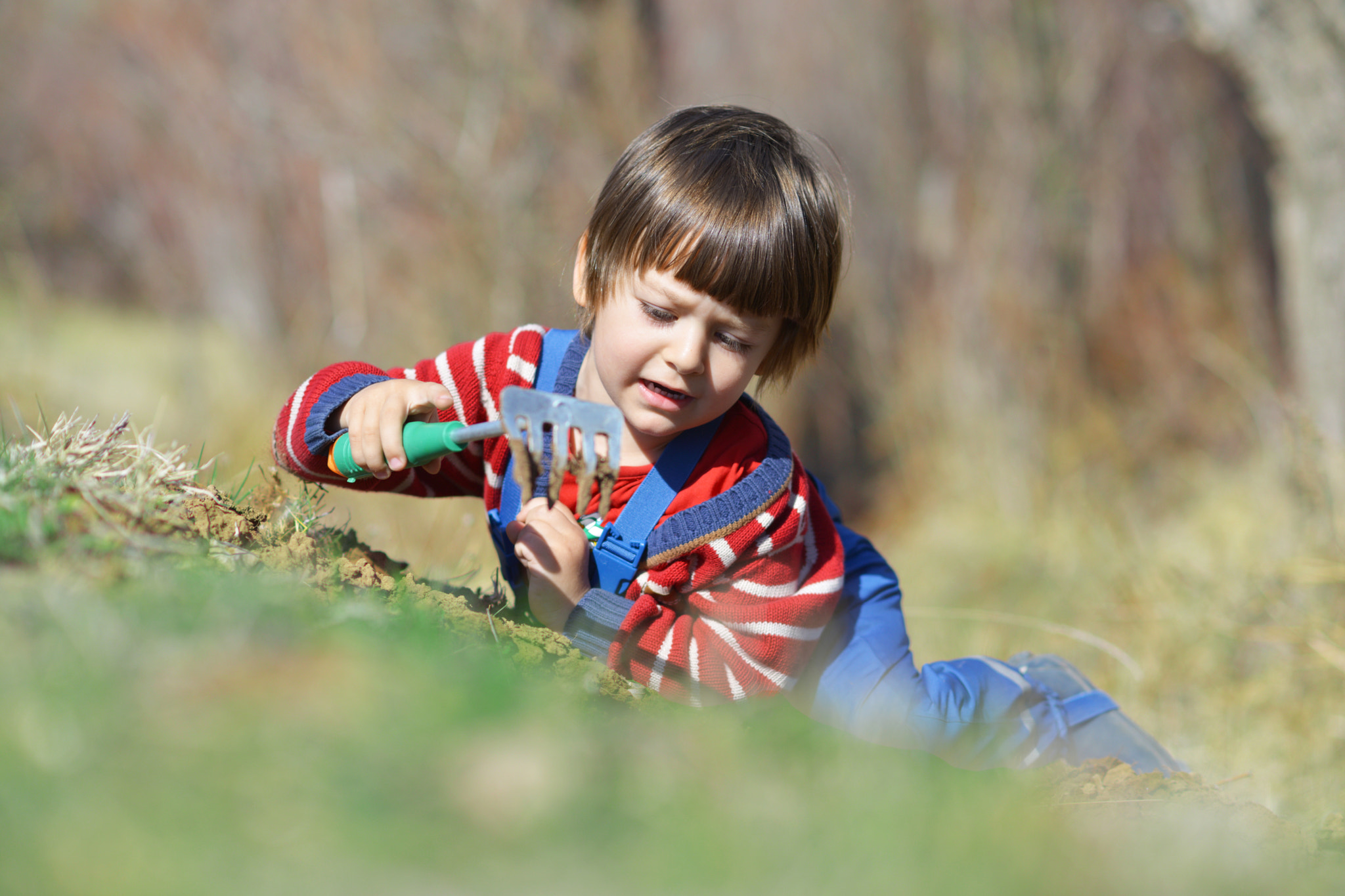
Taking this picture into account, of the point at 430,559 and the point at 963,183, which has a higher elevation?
the point at 963,183

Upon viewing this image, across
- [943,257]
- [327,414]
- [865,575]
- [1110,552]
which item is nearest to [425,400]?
[327,414]

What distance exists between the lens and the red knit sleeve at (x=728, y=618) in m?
1.88

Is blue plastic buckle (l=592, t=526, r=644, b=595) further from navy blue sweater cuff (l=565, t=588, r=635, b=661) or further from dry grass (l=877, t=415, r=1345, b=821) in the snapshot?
dry grass (l=877, t=415, r=1345, b=821)

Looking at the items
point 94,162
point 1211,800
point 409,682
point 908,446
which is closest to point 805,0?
point 908,446

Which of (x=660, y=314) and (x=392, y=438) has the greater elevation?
(x=660, y=314)

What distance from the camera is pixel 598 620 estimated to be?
5.97 ft

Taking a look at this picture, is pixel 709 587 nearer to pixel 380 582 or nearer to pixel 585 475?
pixel 585 475

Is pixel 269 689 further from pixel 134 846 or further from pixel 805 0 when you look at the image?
pixel 805 0

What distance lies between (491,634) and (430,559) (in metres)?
1.76

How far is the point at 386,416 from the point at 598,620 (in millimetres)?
576

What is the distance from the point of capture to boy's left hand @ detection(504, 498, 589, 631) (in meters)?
1.79

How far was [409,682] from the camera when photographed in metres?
0.97

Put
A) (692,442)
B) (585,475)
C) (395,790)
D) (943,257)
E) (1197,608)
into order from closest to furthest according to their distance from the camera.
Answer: (395,790)
(585,475)
(692,442)
(1197,608)
(943,257)

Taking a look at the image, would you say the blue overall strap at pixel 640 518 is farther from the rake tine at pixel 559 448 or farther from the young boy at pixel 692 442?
the rake tine at pixel 559 448
